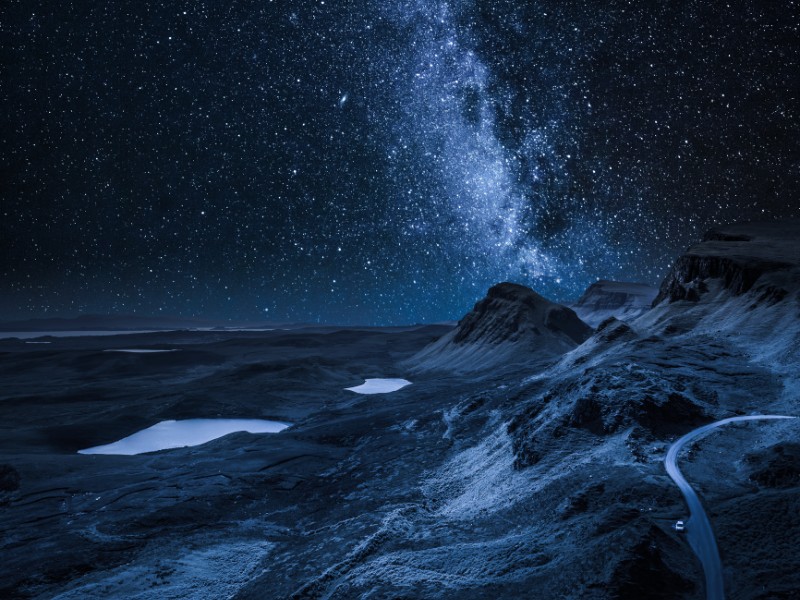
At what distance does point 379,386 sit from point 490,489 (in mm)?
30874

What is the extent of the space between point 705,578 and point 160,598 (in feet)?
29.0

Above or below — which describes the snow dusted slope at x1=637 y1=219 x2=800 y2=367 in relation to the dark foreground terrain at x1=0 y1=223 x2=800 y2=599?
above

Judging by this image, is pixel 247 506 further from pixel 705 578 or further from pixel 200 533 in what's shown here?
pixel 705 578

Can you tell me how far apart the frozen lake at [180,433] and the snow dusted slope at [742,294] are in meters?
23.2

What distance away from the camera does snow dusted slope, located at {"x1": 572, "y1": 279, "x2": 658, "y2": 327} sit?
95625mm

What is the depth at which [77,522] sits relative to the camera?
12.0 metres

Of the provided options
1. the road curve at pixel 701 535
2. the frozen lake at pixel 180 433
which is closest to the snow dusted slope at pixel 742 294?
the road curve at pixel 701 535

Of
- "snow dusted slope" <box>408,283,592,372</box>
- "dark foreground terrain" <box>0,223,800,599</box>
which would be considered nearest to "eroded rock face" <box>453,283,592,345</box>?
"snow dusted slope" <box>408,283,592,372</box>

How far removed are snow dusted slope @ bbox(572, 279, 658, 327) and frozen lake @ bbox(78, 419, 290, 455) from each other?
79025mm

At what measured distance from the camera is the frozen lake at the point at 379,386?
37713 millimetres

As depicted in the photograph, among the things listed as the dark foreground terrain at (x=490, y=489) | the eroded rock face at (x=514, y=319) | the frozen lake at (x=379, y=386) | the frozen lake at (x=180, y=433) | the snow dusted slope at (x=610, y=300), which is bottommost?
the frozen lake at (x=180, y=433)

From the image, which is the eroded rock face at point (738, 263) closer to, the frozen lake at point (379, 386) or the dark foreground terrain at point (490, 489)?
the dark foreground terrain at point (490, 489)

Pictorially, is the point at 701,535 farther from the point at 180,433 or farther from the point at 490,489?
the point at 180,433

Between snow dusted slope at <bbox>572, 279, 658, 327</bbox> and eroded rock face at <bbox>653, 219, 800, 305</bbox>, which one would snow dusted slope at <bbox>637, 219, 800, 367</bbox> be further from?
snow dusted slope at <bbox>572, 279, 658, 327</bbox>
